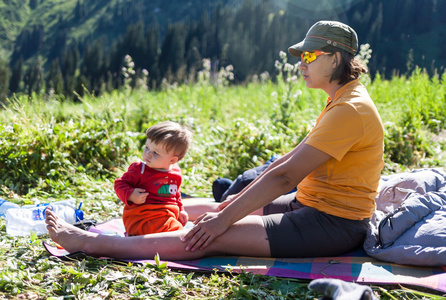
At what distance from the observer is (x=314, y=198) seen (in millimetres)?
3051

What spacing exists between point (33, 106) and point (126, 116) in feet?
5.28

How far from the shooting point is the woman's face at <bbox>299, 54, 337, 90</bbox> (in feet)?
9.77

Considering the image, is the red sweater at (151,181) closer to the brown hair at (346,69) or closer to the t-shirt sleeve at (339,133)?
the t-shirt sleeve at (339,133)

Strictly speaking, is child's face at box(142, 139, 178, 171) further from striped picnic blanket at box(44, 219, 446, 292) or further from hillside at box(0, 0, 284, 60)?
hillside at box(0, 0, 284, 60)

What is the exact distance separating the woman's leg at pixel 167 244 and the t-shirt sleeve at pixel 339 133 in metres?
0.69

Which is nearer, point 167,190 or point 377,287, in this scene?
point 377,287

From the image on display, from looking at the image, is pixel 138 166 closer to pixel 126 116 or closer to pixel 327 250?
pixel 327 250

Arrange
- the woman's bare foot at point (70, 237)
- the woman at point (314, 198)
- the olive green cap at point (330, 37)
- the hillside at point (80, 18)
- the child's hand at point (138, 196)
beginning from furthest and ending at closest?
the hillside at point (80, 18) → the child's hand at point (138, 196) → the woman's bare foot at point (70, 237) → the olive green cap at point (330, 37) → the woman at point (314, 198)

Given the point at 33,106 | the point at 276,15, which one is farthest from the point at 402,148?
the point at 276,15

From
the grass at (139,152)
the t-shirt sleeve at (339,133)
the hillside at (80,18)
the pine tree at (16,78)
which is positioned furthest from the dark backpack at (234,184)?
the hillside at (80,18)

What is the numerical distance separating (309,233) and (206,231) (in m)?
0.70

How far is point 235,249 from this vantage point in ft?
9.86

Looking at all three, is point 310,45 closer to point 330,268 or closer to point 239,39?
point 330,268

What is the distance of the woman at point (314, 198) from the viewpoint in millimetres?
2791
